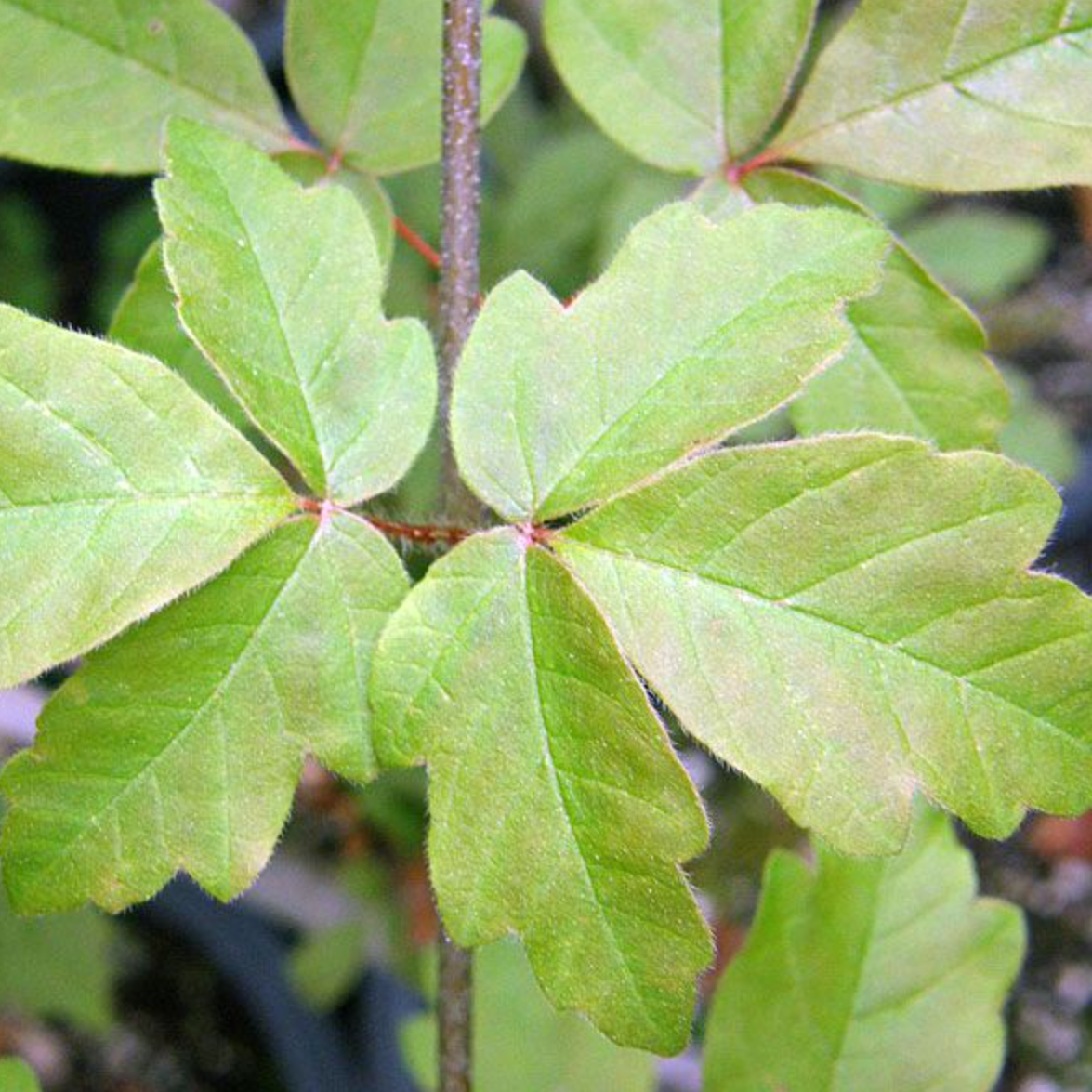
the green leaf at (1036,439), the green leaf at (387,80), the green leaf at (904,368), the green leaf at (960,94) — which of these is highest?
the green leaf at (960,94)

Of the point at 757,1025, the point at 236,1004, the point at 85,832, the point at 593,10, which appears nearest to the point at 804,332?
the point at 593,10

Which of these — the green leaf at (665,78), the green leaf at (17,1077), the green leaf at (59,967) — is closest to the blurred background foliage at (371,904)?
the green leaf at (59,967)

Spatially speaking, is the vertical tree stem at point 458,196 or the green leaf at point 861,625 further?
the vertical tree stem at point 458,196

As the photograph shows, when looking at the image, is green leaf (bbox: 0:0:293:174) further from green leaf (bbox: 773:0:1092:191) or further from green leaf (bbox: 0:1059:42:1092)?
green leaf (bbox: 0:1059:42:1092)

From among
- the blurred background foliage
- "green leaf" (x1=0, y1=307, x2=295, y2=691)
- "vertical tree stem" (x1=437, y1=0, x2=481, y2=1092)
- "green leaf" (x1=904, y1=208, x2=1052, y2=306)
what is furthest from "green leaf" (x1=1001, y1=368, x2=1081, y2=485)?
"green leaf" (x1=0, y1=307, x2=295, y2=691)

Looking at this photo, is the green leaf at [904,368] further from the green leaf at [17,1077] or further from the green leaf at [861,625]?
the green leaf at [17,1077]

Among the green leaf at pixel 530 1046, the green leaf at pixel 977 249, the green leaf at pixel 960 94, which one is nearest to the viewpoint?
the green leaf at pixel 960 94

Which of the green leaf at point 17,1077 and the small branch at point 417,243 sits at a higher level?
the small branch at point 417,243

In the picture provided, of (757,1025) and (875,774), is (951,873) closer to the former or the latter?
(757,1025)
